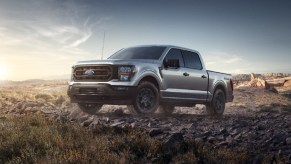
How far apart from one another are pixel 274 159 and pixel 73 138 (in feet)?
11.2

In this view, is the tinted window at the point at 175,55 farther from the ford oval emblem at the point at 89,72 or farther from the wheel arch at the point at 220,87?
the ford oval emblem at the point at 89,72

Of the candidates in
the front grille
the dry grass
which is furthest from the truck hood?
the dry grass

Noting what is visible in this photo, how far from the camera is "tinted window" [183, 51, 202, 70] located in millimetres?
12309

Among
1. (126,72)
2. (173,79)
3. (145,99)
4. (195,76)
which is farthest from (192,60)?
(126,72)

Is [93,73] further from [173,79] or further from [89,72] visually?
[173,79]

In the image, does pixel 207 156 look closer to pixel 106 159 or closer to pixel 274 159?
pixel 274 159

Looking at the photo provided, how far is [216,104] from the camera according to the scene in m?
13.4

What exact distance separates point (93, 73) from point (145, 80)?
4.37 feet

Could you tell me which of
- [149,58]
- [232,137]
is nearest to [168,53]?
[149,58]

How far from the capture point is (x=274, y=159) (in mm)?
6375

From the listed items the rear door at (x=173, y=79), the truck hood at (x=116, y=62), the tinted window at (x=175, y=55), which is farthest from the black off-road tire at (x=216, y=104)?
the truck hood at (x=116, y=62)

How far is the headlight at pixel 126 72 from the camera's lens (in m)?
10.1

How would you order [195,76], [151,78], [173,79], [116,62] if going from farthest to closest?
1. [195,76]
2. [173,79]
3. [151,78]
4. [116,62]

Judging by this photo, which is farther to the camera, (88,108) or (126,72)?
(88,108)
